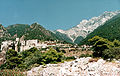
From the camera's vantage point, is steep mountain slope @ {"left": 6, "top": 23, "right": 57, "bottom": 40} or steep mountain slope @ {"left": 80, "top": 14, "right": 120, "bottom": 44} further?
steep mountain slope @ {"left": 6, "top": 23, "right": 57, "bottom": 40}

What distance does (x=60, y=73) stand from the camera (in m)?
13.0

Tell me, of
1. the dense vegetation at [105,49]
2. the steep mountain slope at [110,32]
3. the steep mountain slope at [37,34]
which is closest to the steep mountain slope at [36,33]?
the steep mountain slope at [37,34]

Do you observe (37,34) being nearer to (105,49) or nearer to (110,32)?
(110,32)

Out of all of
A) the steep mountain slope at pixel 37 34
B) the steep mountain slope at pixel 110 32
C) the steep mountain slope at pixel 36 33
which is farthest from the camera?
the steep mountain slope at pixel 36 33

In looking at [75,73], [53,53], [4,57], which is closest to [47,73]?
[75,73]

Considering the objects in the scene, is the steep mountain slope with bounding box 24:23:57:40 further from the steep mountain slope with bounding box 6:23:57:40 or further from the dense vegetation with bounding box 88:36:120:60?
the dense vegetation with bounding box 88:36:120:60

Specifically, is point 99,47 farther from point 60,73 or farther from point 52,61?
point 60,73

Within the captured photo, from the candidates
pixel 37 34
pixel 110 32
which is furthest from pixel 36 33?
pixel 110 32

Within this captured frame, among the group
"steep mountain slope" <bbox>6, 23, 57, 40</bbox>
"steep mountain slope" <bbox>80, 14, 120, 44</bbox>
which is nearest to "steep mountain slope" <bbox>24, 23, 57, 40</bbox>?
"steep mountain slope" <bbox>6, 23, 57, 40</bbox>

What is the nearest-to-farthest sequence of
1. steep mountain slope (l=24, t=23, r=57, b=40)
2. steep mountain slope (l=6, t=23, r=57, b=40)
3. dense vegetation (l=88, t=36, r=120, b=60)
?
dense vegetation (l=88, t=36, r=120, b=60) < steep mountain slope (l=24, t=23, r=57, b=40) < steep mountain slope (l=6, t=23, r=57, b=40)

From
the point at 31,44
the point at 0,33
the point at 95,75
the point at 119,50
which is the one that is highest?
the point at 0,33

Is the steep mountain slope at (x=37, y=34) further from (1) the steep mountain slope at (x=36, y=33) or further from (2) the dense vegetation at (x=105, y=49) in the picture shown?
(2) the dense vegetation at (x=105, y=49)

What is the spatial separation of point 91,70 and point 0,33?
15547cm

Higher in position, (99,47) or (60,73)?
(99,47)
